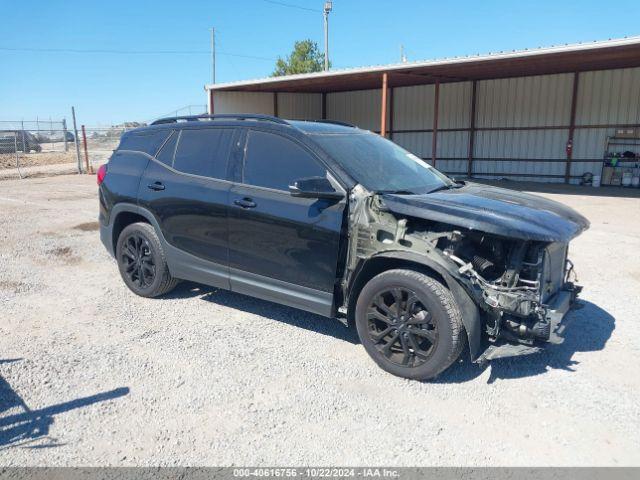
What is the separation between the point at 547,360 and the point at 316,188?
7.59ft

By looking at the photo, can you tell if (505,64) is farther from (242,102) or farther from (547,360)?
(547,360)

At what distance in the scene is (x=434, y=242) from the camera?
12.0 ft

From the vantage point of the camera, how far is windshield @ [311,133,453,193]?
13.8ft

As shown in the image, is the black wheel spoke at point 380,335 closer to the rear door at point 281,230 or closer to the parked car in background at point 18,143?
the rear door at point 281,230

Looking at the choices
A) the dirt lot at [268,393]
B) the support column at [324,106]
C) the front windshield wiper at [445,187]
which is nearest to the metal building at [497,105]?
the support column at [324,106]

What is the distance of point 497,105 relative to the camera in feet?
67.3

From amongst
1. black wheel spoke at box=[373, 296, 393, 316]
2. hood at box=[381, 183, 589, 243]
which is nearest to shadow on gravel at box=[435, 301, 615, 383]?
black wheel spoke at box=[373, 296, 393, 316]

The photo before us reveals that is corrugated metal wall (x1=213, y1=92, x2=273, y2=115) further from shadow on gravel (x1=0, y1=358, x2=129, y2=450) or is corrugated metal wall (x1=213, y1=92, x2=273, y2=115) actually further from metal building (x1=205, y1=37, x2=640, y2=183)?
shadow on gravel (x1=0, y1=358, x2=129, y2=450)

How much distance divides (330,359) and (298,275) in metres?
0.73

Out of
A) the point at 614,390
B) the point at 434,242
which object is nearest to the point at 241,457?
the point at 434,242

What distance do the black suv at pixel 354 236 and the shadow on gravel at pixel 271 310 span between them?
1.28 ft

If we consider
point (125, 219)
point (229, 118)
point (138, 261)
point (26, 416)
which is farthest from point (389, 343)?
point (125, 219)

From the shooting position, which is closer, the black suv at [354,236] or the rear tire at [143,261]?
the black suv at [354,236]

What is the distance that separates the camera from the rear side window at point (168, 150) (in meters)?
5.25
